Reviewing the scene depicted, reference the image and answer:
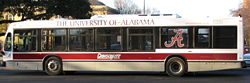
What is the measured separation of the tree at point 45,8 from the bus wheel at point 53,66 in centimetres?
1900

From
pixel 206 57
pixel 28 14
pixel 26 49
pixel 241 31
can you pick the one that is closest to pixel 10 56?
pixel 26 49

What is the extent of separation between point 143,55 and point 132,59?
497 mm

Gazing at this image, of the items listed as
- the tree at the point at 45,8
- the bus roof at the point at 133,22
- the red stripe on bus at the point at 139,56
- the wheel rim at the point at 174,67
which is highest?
the tree at the point at 45,8

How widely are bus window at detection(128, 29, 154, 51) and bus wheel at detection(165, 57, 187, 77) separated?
944mm

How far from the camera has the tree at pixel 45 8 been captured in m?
33.9

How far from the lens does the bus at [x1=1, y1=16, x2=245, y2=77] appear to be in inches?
573

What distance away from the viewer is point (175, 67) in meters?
14.9

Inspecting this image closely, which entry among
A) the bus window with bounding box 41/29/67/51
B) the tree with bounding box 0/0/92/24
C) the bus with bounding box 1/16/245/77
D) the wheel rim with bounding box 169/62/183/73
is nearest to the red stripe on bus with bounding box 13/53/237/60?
the bus with bounding box 1/16/245/77

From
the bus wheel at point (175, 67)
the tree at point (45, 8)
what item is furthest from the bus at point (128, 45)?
the tree at point (45, 8)

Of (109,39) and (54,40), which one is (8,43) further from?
(109,39)

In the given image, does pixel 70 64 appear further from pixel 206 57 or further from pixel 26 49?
pixel 206 57

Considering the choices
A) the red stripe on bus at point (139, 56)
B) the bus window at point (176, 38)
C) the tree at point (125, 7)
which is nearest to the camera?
the red stripe on bus at point (139, 56)

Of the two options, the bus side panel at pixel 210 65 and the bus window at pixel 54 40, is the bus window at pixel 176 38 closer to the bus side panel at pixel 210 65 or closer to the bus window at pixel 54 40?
the bus side panel at pixel 210 65

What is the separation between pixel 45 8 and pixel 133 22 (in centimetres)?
2170
